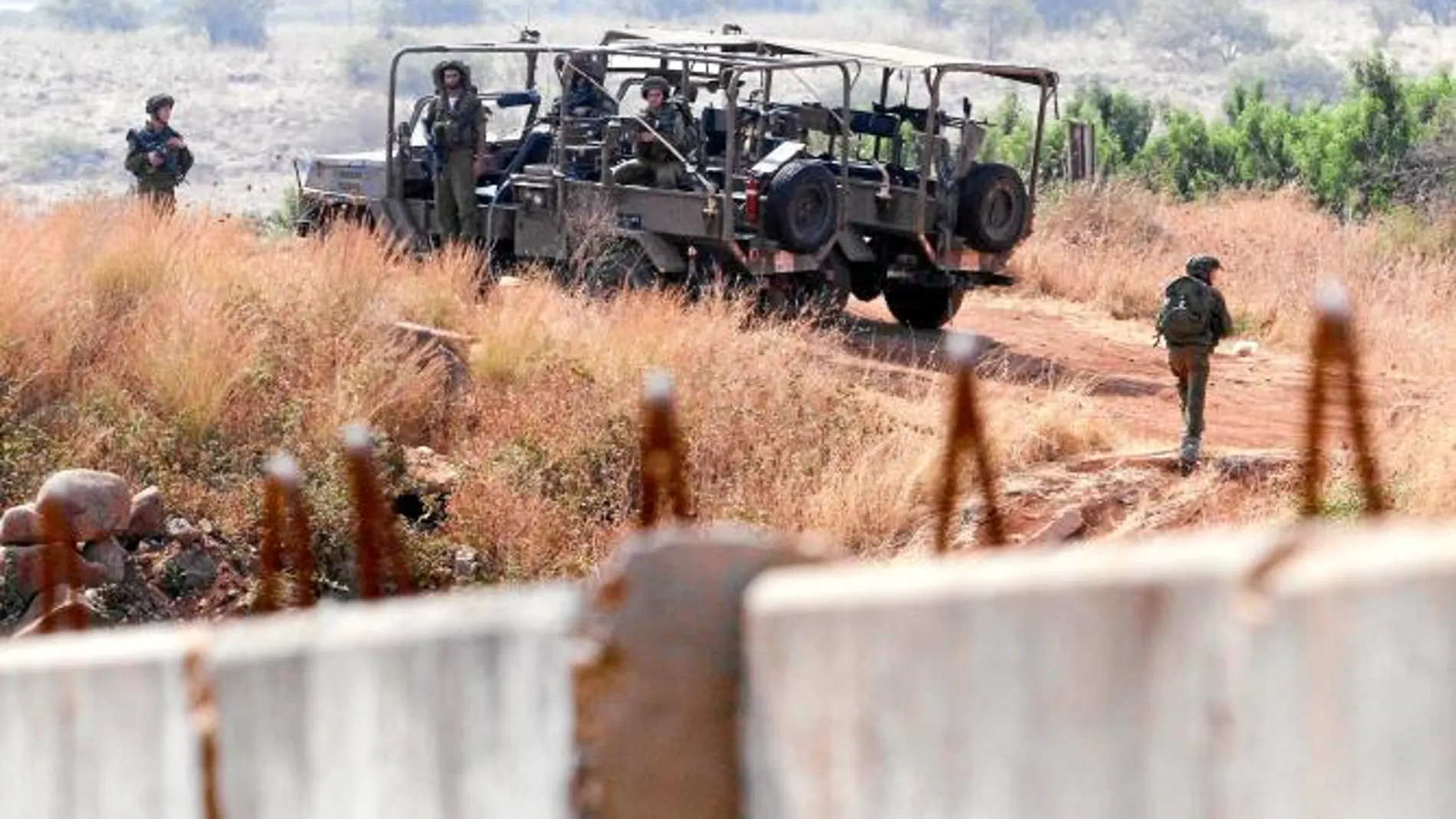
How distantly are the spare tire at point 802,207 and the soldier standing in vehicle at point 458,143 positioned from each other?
2.17 meters

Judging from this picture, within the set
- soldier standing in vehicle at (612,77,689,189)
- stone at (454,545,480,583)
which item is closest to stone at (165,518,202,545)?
stone at (454,545,480,583)

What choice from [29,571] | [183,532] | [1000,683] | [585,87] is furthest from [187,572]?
[1000,683]

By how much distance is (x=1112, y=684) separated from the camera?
2.70 m

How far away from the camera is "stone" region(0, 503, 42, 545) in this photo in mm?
12289

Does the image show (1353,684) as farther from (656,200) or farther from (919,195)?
(919,195)

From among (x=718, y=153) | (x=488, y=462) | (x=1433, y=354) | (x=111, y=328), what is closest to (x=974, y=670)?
(x=488, y=462)

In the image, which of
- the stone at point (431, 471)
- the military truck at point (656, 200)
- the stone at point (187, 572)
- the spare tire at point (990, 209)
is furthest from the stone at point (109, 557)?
the spare tire at point (990, 209)

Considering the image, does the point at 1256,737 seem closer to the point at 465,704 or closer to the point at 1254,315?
the point at 465,704

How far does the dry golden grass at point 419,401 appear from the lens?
1318 cm

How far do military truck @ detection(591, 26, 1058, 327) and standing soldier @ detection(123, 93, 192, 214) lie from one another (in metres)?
3.11

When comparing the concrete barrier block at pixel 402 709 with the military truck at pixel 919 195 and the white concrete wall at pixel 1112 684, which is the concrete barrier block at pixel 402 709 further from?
the military truck at pixel 919 195

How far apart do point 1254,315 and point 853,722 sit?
58.7 feet

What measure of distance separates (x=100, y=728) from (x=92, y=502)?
859cm

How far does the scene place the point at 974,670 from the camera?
2812mm
